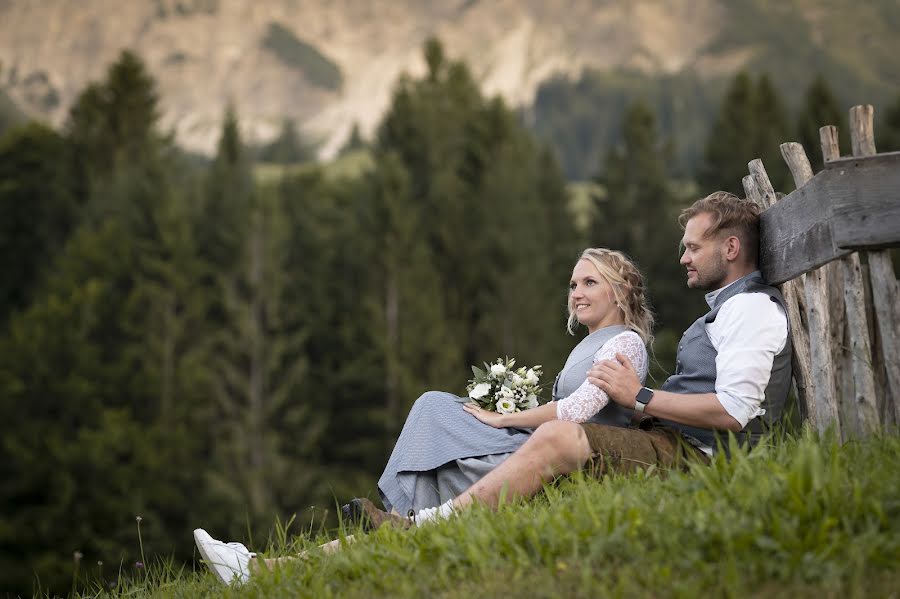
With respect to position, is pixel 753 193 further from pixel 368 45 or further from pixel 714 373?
pixel 368 45

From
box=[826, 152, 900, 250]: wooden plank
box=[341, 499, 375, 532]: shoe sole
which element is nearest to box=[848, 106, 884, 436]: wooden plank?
box=[826, 152, 900, 250]: wooden plank

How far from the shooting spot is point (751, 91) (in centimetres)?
4112

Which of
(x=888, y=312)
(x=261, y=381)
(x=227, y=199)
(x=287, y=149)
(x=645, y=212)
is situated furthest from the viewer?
(x=287, y=149)

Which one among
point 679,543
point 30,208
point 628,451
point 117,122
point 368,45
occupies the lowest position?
point 679,543

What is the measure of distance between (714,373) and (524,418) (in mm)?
930

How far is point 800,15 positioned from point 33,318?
5321 inches

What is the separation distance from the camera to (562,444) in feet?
15.2

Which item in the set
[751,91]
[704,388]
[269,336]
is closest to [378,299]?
[269,336]

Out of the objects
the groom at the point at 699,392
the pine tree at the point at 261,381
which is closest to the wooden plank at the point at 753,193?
the groom at the point at 699,392

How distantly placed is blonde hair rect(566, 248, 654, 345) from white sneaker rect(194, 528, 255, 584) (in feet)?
6.66

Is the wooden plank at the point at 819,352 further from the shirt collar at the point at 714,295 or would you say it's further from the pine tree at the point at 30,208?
the pine tree at the point at 30,208

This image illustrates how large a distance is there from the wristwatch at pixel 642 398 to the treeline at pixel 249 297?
2114cm

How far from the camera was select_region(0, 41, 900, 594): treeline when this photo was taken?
28.1 metres

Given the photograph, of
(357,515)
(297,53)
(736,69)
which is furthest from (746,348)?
(297,53)
